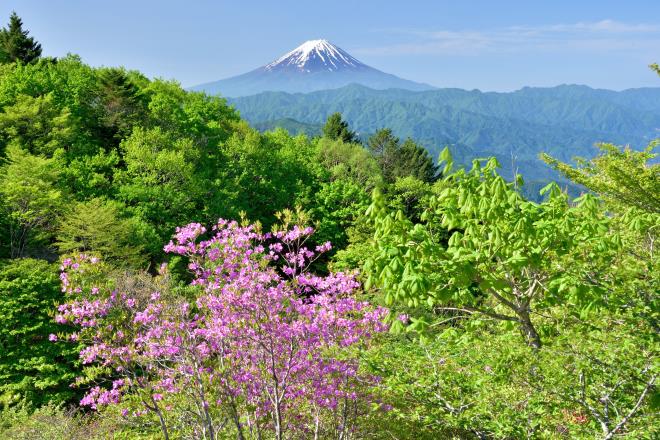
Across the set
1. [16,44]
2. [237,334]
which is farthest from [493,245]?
[16,44]

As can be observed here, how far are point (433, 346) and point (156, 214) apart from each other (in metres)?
28.3

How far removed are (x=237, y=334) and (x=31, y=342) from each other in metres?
17.3

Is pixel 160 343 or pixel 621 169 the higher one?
pixel 621 169

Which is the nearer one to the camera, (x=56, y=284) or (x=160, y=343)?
(x=160, y=343)

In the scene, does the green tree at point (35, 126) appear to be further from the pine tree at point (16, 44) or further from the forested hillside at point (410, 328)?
the forested hillside at point (410, 328)

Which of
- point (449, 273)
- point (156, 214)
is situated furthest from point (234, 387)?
point (156, 214)

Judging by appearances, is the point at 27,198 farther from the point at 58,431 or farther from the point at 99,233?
the point at 58,431

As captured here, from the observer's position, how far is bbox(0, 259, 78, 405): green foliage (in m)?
19.6

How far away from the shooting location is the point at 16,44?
47625mm

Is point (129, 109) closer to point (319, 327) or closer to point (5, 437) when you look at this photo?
point (5, 437)

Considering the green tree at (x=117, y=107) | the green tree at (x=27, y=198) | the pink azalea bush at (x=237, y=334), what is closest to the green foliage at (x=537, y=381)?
the pink azalea bush at (x=237, y=334)

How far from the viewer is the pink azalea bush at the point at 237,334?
7.72m

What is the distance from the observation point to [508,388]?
21.4 feet

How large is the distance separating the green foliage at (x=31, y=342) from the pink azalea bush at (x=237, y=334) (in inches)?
528
